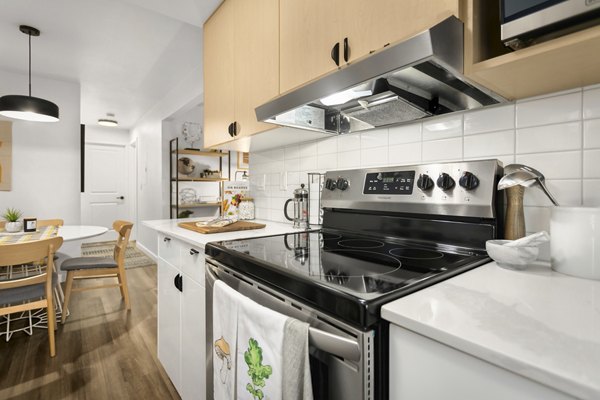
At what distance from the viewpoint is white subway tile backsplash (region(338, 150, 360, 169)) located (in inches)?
59.9

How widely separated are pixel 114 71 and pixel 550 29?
13.2 ft

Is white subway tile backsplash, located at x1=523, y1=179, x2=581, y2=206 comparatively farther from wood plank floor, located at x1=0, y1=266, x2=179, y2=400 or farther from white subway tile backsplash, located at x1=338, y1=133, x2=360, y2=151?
wood plank floor, located at x1=0, y1=266, x2=179, y2=400

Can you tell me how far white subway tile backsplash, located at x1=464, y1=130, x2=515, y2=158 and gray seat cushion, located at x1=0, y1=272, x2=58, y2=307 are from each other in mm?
2734

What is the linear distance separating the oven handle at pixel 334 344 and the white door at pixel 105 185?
7.13 m

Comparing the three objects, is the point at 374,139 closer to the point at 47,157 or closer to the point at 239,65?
the point at 239,65

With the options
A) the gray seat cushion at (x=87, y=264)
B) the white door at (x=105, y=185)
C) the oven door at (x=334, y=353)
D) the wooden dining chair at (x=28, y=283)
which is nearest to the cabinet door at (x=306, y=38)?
the oven door at (x=334, y=353)

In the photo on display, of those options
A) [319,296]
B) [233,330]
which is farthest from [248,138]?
[319,296]

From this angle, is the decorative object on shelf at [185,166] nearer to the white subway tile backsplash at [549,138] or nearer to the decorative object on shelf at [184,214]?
the decorative object on shelf at [184,214]

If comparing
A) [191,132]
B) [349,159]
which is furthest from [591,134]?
[191,132]

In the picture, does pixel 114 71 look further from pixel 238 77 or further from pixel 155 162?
pixel 238 77

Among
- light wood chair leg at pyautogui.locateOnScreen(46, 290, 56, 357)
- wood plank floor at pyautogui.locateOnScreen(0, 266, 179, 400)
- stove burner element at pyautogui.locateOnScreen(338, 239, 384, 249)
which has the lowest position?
wood plank floor at pyautogui.locateOnScreen(0, 266, 179, 400)

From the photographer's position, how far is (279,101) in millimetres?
1257

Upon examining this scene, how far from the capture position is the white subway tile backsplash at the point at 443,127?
114 centimetres

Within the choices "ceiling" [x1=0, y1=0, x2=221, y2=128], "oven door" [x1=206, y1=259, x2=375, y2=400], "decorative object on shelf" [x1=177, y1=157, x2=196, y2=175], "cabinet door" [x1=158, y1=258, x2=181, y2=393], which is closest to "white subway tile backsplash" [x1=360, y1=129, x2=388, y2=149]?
"oven door" [x1=206, y1=259, x2=375, y2=400]
